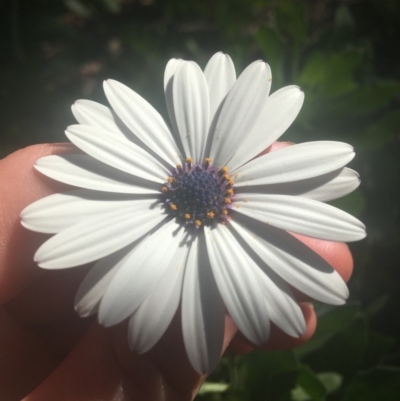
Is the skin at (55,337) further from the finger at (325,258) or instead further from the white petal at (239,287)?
the white petal at (239,287)

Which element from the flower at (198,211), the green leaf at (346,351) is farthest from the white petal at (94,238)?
the green leaf at (346,351)

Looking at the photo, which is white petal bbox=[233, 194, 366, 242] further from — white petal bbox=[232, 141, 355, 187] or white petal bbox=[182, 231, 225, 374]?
white petal bbox=[182, 231, 225, 374]

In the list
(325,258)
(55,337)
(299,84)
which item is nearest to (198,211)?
(325,258)

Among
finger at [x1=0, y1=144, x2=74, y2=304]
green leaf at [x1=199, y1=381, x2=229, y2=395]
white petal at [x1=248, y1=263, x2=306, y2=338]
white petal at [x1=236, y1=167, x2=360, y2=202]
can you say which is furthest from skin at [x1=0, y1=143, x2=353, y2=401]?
green leaf at [x1=199, y1=381, x2=229, y2=395]

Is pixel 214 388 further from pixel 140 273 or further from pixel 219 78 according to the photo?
pixel 219 78

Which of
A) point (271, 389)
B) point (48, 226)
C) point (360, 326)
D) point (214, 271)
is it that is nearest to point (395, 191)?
point (360, 326)

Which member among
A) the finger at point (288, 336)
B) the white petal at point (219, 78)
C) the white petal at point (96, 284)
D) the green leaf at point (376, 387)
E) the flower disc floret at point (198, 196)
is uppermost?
the white petal at point (219, 78)

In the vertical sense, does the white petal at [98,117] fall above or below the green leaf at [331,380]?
above
